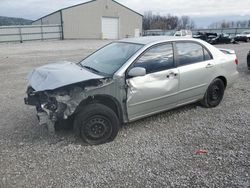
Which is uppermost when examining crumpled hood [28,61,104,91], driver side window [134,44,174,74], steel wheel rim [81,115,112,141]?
driver side window [134,44,174,74]

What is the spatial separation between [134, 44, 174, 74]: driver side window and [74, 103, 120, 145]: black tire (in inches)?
36.9

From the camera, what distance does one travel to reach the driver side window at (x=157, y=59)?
4162 mm

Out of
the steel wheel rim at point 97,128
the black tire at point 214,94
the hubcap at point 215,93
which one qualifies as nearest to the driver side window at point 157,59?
the steel wheel rim at point 97,128

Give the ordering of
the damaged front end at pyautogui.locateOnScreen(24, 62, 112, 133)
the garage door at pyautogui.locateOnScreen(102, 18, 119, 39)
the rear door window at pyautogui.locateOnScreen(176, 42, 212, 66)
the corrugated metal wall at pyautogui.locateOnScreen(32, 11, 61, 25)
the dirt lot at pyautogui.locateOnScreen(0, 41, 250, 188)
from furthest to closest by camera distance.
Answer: the garage door at pyautogui.locateOnScreen(102, 18, 119, 39)
the corrugated metal wall at pyautogui.locateOnScreen(32, 11, 61, 25)
the rear door window at pyautogui.locateOnScreen(176, 42, 212, 66)
the damaged front end at pyautogui.locateOnScreen(24, 62, 112, 133)
the dirt lot at pyautogui.locateOnScreen(0, 41, 250, 188)

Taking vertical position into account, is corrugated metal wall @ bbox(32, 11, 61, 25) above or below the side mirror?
above

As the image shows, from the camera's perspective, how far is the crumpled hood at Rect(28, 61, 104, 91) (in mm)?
3605

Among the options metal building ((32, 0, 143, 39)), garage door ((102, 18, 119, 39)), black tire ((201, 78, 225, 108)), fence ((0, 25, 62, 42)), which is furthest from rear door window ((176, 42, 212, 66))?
garage door ((102, 18, 119, 39))

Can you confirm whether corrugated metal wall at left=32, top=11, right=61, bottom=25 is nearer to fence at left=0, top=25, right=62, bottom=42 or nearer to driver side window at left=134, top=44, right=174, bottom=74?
fence at left=0, top=25, right=62, bottom=42

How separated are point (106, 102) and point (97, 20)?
36.8 metres

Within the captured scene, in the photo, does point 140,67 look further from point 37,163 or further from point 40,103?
point 37,163

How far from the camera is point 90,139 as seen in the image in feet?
12.7

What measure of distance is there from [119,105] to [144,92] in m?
0.48

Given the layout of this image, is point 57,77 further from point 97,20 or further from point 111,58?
point 97,20

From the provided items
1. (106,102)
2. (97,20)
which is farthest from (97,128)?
(97,20)
